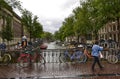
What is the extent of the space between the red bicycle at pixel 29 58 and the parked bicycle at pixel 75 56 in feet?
5.40

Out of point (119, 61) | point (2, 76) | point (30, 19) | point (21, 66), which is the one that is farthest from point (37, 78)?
point (30, 19)

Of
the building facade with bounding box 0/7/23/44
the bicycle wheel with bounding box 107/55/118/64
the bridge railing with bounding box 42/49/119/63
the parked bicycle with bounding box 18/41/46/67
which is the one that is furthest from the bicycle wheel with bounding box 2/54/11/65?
the bicycle wheel with bounding box 107/55/118/64

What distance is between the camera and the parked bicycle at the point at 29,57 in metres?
16.7

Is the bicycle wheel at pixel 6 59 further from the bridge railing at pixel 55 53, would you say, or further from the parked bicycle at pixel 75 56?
the parked bicycle at pixel 75 56

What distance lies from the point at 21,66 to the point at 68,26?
192ft

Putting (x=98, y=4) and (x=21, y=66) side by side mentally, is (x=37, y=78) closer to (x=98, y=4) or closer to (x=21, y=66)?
(x=21, y=66)

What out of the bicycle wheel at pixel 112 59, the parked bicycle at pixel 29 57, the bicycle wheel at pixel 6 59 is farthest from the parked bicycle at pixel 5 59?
the bicycle wheel at pixel 112 59

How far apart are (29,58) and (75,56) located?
3500mm

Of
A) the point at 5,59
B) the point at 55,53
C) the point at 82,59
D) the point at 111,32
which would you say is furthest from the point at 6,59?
the point at 111,32

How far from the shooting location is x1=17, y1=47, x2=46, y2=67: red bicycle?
16.7 m

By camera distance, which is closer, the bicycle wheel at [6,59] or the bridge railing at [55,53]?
the bicycle wheel at [6,59]

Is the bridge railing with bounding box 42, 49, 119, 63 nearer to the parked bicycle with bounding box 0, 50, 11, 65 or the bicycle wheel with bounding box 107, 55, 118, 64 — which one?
the bicycle wheel with bounding box 107, 55, 118, 64

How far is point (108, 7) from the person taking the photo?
32969 millimetres

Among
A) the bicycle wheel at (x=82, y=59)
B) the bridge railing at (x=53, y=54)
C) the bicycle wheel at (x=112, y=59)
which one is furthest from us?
the bridge railing at (x=53, y=54)
